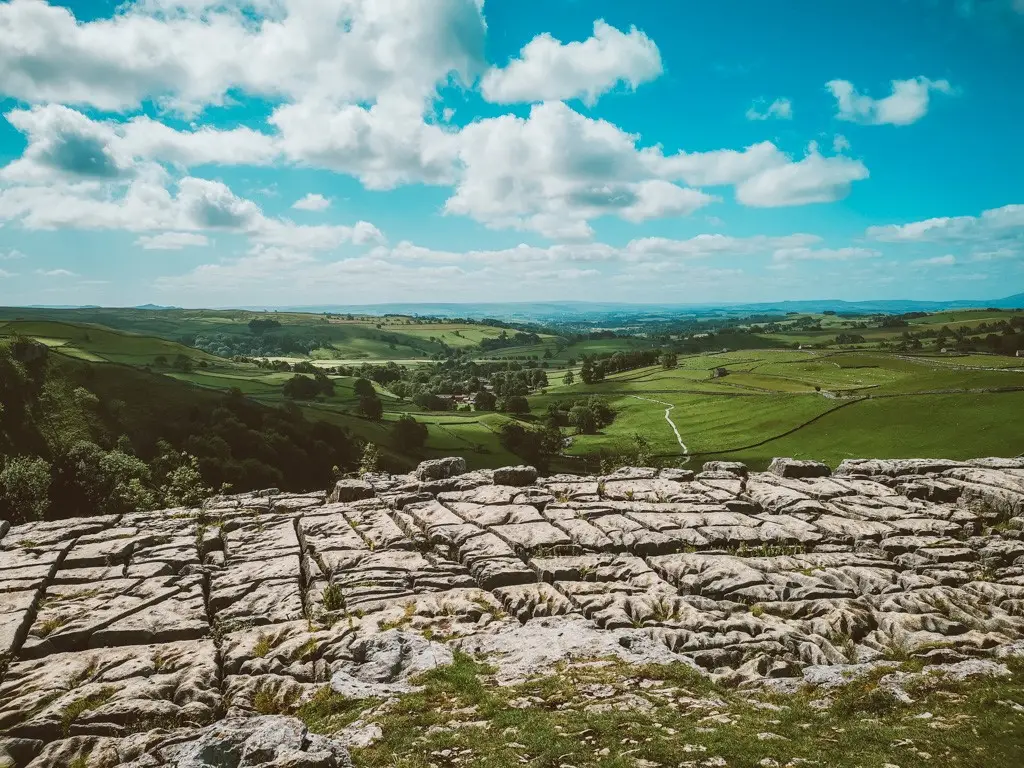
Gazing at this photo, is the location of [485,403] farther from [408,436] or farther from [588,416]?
[408,436]

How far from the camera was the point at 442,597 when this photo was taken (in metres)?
23.6

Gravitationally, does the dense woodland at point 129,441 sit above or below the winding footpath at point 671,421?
above

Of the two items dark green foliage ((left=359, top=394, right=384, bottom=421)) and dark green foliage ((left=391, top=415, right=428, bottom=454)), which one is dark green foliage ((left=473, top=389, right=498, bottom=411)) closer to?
dark green foliage ((left=359, top=394, right=384, bottom=421))

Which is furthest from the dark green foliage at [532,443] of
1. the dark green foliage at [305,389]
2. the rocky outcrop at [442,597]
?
the rocky outcrop at [442,597]

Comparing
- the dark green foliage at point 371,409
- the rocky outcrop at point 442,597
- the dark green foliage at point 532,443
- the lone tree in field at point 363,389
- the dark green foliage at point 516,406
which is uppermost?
the rocky outcrop at point 442,597

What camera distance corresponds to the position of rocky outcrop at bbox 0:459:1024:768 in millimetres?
16500

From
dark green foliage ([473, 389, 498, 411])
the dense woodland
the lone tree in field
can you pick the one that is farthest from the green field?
dark green foliage ([473, 389, 498, 411])

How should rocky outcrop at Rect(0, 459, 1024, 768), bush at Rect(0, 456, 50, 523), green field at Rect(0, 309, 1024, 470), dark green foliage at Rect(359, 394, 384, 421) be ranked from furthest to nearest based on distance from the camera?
dark green foliage at Rect(359, 394, 384, 421), green field at Rect(0, 309, 1024, 470), bush at Rect(0, 456, 50, 523), rocky outcrop at Rect(0, 459, 1024, 768)

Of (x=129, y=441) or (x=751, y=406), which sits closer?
(x=129, y=441)

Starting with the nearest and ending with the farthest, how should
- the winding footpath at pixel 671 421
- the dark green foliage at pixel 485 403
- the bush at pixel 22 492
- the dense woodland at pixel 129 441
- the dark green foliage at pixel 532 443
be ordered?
1. the bush at pixel 22 492
2. the dense woodland at pixel 129 441
3. the winding footpath at pixel 671 421
4. the dark green foliage at pixel 532 443
5. the dark green foliage at pixel 485 403

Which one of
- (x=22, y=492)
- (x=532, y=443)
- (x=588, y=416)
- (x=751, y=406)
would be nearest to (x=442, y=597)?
(x=22, y=492)

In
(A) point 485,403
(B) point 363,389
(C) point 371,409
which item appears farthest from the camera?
Result: (A) point 485,403

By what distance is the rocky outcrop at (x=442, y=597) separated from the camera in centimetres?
1650

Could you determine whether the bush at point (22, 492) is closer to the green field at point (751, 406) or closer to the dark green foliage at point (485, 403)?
the green field at point (751, 406)
